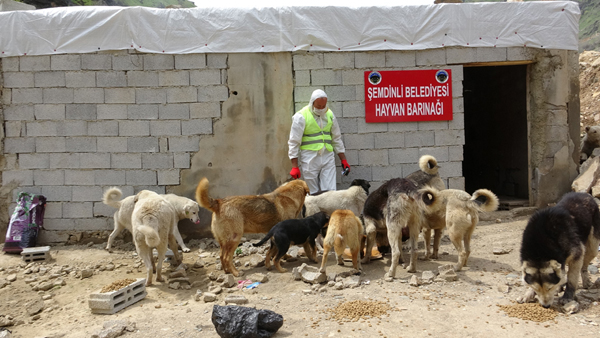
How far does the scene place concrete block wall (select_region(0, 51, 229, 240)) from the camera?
296 inches

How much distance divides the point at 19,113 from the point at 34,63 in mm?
918

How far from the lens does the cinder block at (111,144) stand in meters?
7.57

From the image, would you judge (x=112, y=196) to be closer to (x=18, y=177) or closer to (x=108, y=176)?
(x=108, y=176)

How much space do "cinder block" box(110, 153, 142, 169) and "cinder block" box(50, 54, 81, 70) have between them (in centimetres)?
170

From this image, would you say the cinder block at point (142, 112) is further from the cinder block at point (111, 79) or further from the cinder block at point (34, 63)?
the cinder block at point (34, 63)

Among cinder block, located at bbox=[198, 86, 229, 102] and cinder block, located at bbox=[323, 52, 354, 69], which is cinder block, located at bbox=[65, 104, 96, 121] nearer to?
cinder block, located at bbox=[198, 86, 229, 102]

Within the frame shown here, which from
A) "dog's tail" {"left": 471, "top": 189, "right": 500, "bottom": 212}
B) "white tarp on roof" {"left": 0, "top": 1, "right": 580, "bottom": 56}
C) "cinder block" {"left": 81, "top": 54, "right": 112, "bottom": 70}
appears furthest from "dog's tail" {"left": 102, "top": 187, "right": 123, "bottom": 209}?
"dog's tail" {"left": 471, "top": 189, "right": 500, "bottom": 212}

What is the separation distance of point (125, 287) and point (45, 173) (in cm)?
383

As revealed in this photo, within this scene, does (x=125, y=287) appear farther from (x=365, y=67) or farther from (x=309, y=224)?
(x=365, y=67)

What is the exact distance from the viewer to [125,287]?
497cm

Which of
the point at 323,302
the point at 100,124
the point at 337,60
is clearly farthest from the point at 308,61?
the point at 323,302

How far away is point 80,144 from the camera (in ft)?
24.9

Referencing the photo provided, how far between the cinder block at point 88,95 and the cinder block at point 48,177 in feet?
4.33

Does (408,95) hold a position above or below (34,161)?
above
